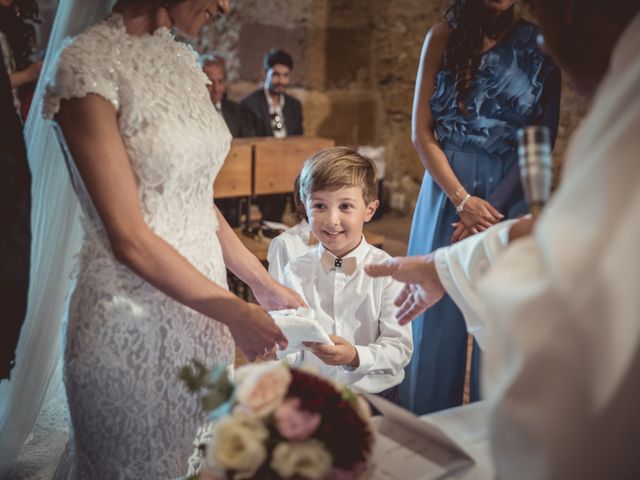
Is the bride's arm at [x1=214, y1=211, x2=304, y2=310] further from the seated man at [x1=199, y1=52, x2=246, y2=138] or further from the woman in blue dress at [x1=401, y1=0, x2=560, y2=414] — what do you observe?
the seated man at [x1=199, y1=52, x2=246, y2=138]

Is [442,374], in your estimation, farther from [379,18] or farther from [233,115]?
[379,18]

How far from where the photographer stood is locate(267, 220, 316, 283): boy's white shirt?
9.83ft

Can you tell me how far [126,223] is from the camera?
156 cm

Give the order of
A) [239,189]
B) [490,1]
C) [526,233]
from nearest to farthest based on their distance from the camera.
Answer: [526,233] < [490,1] < [239,189]

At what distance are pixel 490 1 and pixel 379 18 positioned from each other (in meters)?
6.12

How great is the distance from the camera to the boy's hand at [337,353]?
2066 mm

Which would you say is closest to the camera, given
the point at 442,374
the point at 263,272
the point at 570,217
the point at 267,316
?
the point at 570,217

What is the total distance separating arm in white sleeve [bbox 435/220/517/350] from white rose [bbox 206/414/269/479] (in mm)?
638

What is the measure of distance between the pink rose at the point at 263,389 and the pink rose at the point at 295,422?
2 cm

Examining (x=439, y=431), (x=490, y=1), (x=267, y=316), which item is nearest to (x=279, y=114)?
(x=490, y=1)

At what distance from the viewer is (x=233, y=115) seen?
6660 mm

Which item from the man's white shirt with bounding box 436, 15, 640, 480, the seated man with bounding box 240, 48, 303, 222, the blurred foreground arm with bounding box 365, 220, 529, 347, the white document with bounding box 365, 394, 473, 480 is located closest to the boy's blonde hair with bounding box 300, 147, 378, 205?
the blurred foreground arm with bounding box 365, 220, 529, 347

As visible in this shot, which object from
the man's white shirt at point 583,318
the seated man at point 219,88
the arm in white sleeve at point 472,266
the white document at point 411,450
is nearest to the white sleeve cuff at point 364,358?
the arm in white sleeve at point 472,266

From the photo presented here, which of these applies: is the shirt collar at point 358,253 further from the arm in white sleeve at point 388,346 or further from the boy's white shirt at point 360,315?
the arm in white sleeve at point 388,346
